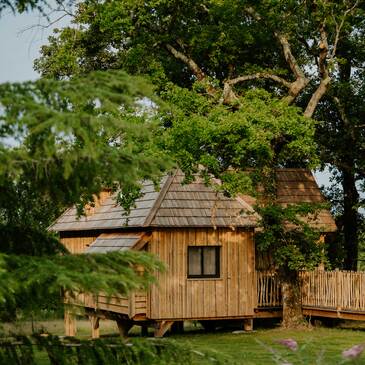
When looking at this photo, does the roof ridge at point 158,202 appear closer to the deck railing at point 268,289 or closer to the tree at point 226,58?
the tree at point 226,58

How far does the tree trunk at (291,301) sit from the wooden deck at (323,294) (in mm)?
483

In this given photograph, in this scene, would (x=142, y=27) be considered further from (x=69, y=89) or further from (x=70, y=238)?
(x=69, y=89)

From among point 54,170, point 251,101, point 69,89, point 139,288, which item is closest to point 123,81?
point 69,89

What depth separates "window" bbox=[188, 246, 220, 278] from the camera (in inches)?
915

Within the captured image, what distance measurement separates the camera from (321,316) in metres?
24.1

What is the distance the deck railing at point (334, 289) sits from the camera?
22453 millimetres

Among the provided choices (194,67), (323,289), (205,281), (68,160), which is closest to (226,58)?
(194,67)

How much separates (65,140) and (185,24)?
20.7m

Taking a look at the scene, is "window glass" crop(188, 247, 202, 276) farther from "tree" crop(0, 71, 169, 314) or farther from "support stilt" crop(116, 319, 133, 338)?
"tree" crop(0, 71, 169, 314)

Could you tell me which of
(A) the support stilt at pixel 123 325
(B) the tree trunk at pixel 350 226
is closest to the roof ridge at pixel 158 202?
(A) the support stilt at pixel 123 325

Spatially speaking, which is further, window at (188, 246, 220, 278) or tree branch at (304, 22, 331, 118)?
tree branch at (304, 22, 331, 118)

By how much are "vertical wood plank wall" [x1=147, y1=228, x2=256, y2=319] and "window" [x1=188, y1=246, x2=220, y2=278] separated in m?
0.19

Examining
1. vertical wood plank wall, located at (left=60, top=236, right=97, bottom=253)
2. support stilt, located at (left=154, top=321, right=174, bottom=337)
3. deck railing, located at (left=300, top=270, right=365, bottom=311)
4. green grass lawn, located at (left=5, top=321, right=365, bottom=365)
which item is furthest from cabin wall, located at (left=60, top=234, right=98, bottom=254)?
deck railing, located at (left=300, top=270, right=365, bottom=311)

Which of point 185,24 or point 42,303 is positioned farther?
point 185,24
